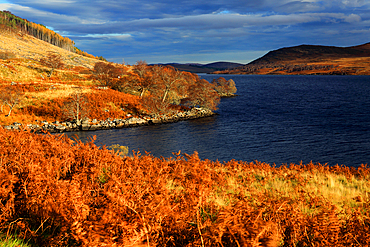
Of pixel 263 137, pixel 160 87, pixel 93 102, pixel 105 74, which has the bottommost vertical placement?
pixel 263 137

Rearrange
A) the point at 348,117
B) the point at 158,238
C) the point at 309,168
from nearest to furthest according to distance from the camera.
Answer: the point at 158,238 < the point at 309,168 < the point at 348,117

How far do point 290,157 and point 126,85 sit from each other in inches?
1763

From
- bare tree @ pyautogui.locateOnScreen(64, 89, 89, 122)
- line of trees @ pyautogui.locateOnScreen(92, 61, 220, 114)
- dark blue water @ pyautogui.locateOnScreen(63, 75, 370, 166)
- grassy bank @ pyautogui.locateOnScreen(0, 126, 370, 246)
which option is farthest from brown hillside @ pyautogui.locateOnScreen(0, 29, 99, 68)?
grassy bank @ pyautogui.locateOnScreen(0, 126, 370, 246)

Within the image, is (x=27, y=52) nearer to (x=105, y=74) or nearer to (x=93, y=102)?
(x=105, y=74)

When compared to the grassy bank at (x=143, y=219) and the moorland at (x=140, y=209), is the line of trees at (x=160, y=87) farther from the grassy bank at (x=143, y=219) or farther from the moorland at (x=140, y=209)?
the grassy bank at (x=143, y=219)

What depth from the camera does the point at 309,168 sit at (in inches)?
495

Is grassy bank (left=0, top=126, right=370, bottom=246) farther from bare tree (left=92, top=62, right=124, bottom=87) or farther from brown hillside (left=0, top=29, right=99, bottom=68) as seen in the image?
brown hillside (left=0, top=29, right=99, bottom=68)

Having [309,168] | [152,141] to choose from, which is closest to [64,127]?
[152,141]

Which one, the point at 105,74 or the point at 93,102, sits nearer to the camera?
the point at 93,102

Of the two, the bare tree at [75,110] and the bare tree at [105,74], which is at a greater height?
the bare tree at [105,74]

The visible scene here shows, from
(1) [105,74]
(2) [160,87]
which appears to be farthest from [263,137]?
(1) [105,74]

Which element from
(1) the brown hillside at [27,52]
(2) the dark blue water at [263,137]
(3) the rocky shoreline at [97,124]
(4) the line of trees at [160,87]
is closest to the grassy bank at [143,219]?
(2) the dark blue water at [263,137]

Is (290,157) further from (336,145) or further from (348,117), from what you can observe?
(348,117)

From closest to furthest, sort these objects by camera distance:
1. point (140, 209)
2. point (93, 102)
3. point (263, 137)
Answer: point (140, 209), point (263, 137), point (93, 102)
